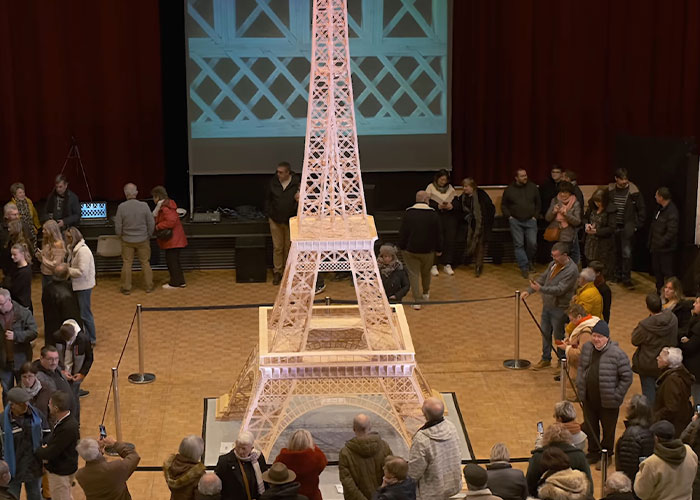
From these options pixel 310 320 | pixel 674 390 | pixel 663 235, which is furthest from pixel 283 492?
pixel 663 235

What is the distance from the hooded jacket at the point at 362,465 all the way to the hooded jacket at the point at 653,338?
3.48m

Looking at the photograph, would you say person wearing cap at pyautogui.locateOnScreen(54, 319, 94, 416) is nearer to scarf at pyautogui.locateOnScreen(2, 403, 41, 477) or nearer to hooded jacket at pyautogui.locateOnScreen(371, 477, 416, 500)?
scarf at pyautogui.locateOnScreen(2, 403, 41, 477)

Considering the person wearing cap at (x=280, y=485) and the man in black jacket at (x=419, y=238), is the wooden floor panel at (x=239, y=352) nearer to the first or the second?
the man in black jacket at (x=419, y=238)

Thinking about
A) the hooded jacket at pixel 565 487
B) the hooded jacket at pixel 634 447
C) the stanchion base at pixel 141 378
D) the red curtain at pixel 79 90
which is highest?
the red curtain at pixel 79 90

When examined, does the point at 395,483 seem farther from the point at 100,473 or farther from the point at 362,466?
the point at 100,473

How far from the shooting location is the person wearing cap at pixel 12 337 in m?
10.9

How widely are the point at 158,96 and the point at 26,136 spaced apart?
1.96 meters

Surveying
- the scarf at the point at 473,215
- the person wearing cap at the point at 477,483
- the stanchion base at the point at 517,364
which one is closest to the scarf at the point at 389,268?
the stanchion base at the point at 517,364

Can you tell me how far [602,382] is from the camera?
10.3 m

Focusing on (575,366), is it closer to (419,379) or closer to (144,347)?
(419,379)

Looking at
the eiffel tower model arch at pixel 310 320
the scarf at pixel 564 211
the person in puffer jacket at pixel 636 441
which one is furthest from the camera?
the scarf at pixel 564 211

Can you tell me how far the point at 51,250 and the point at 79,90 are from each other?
551 cm

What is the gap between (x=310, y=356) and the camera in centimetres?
1070

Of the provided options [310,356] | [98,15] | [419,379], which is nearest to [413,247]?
[419,379]
